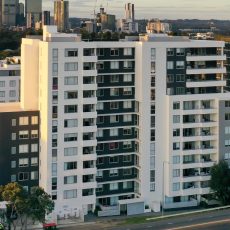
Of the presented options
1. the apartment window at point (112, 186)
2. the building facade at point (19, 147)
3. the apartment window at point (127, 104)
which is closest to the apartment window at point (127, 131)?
the apartment window at point (127, 104)

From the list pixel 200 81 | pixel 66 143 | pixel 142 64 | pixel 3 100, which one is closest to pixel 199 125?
pixel 200 81

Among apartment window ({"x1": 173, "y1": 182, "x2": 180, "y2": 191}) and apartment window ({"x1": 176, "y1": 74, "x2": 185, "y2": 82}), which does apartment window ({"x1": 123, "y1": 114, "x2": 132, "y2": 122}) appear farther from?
apartment window ({"x1": 173, "y1": 182, "x2": 180, "y2": 191})

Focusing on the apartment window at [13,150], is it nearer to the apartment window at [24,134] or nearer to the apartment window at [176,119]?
the apartment window at [24,134]

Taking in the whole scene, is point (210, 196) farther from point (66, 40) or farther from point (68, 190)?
point (66, 40)

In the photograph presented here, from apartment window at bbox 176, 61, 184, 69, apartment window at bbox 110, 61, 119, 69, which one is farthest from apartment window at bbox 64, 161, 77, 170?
apartment window at bbox 176, 61, 184, 69

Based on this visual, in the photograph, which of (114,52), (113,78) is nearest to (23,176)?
(113,78)
